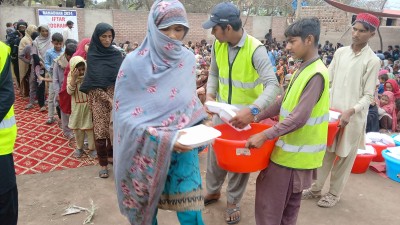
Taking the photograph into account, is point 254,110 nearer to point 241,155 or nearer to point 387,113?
point 241,155

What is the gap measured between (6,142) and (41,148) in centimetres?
301

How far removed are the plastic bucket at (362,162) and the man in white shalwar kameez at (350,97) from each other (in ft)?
2.36

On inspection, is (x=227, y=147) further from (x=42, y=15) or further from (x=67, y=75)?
(x=42, y=15)

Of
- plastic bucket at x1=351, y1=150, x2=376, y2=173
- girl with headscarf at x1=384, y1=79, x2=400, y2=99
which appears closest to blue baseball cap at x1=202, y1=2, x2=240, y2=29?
plastic bucket at x1=351, y1=150, x2=376, y2=173

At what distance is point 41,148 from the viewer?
4812 millimetres

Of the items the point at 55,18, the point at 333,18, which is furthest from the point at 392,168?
the point at 333,18

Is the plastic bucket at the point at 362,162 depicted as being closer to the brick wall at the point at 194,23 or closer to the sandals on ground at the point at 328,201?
the sandals on ground at the point at 328,201

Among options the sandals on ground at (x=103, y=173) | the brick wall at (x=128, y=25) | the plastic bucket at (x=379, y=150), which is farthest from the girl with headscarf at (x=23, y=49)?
the brick wall at (x=128, y=25)

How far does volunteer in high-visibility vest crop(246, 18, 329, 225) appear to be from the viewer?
2.02 metres

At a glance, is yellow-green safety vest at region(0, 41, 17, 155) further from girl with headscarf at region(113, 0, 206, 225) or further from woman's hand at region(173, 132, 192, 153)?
woman's hand at region(173, 132, 192, 153)

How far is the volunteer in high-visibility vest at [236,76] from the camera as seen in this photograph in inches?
97.0

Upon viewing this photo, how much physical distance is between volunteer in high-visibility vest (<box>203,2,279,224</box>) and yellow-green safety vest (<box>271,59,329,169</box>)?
0.28 metres

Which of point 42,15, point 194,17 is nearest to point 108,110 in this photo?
point 42,15

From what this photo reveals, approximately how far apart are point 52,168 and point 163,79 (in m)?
2.95
